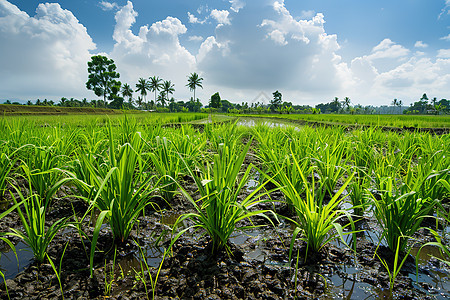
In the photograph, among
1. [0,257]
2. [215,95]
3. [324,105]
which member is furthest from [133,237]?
[324,105]

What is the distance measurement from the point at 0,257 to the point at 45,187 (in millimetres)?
675

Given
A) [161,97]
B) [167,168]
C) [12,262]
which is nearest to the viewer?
[12,262]

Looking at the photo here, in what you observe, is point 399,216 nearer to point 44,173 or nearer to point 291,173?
point 291,173

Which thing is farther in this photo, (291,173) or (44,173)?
(291,173)

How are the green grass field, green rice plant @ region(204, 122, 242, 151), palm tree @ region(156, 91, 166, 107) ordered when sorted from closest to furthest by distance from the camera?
green rice plant @ region(204, 122, 242, 151) → the green grass field → palm tree @ region(156, 91, 166, 107)

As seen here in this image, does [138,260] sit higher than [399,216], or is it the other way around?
[399,216]

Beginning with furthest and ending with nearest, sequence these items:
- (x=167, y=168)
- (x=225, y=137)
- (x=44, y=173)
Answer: (x=225, y=137), (x=167, y=168), (x=44, y=173)

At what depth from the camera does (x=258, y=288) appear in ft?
3.43

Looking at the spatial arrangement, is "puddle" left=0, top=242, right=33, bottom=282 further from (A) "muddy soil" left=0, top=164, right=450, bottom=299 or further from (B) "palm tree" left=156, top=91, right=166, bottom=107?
(B) "palm tree" left=156, top=91, right=166, bottom=107

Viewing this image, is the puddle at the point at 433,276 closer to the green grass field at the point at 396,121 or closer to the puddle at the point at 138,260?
the puddle at the point at 138,260

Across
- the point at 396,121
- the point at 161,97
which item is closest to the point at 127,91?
the point at 161,97

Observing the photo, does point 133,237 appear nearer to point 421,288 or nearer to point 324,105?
point 421,288

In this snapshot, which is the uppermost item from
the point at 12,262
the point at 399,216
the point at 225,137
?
the point at 225,137

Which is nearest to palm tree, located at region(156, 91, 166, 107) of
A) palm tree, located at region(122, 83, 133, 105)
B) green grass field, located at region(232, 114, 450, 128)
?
palm tree, located at region(122, 83, 133, 105)
